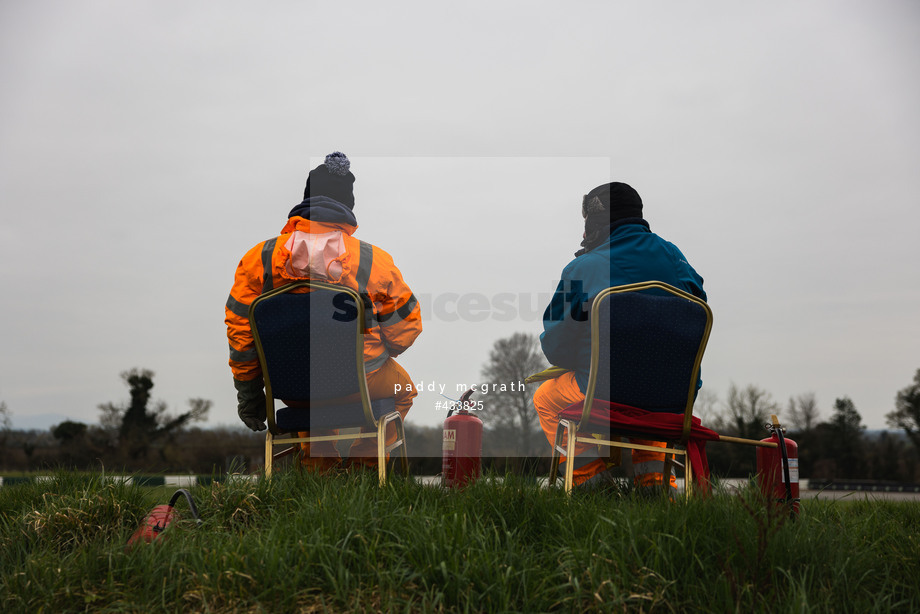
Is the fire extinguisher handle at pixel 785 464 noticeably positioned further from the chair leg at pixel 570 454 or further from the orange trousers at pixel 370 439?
the orange trousers at pixel 370 439

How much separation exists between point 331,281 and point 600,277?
142 centimetres

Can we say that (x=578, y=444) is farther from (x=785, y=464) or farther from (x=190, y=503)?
(x=190, y=503)

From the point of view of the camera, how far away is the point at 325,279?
3.20 metres

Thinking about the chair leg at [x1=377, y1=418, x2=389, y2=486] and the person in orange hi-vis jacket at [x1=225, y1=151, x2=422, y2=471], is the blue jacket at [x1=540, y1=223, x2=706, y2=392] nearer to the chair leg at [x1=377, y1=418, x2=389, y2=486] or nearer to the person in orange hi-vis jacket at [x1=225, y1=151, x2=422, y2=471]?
the person in orange hi-vis jacket at [x1=225, y1=151, x2=422, y2=471]

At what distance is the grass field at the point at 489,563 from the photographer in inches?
65.7

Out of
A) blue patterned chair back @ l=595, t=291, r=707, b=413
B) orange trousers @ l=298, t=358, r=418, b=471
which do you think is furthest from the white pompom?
blue patterned chair back @ l=595, t=291, r=707, b=413

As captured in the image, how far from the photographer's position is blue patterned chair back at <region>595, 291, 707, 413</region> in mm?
2617

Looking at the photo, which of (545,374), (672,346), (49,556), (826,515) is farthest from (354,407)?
(826,515)

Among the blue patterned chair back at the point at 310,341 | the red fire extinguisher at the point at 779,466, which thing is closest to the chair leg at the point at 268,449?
the blue patterned chair back at the point at 310,341

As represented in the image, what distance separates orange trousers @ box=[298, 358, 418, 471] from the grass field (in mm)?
1022

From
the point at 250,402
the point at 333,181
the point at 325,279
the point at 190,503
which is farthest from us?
the point at 333,181

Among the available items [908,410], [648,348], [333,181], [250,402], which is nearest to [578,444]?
[648,348]

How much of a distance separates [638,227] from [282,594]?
Result: 2.44 metres

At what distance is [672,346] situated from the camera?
2.67 m
